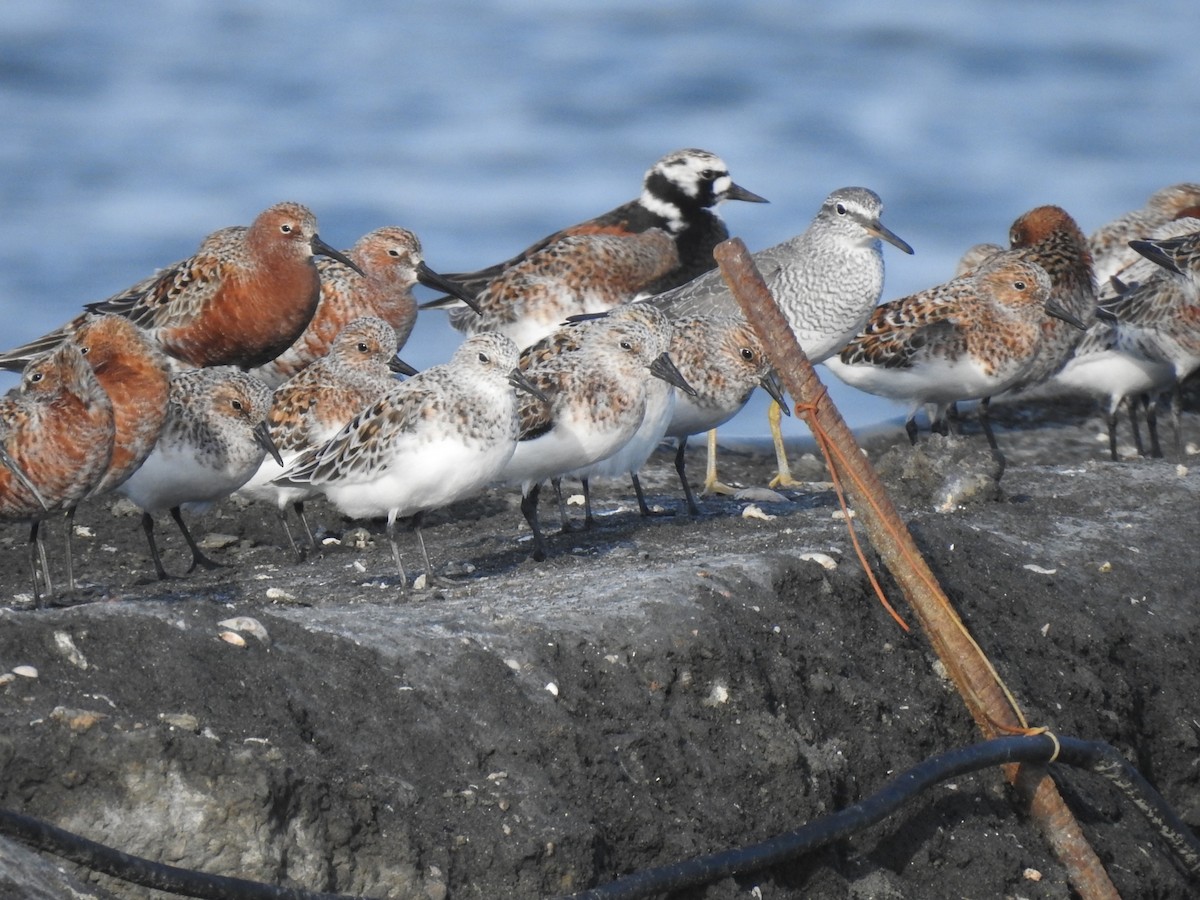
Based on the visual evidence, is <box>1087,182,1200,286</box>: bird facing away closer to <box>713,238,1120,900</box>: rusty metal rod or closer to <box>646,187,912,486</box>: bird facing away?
<box>646,187,912,486</box>: bird facing away

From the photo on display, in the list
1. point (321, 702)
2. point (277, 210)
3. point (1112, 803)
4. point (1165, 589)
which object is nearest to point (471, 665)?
point (321, 702)

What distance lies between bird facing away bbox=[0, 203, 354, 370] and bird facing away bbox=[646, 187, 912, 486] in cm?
236

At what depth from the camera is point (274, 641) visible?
605 centimetres

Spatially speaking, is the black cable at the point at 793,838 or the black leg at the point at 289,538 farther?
the black leg at the point at 289,538

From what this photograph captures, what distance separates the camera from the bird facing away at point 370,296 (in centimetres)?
1180

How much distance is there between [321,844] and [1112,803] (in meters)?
3.47

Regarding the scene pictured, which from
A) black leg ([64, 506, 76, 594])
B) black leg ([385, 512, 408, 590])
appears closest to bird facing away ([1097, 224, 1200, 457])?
black leg ([385, 512, 408, 590])

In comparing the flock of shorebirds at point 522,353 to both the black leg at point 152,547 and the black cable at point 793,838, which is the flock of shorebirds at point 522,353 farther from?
the black cable at point 793,838

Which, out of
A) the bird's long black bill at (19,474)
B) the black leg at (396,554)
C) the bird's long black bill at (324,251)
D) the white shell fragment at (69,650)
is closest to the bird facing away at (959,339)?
the bird's long black bill at (324,251)

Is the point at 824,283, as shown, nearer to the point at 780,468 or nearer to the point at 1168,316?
the point at 780,468

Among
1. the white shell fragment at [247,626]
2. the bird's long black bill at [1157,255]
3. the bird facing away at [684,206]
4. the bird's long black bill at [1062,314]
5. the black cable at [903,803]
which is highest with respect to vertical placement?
the bird facing away at [684,206]

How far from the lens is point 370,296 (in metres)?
11.8

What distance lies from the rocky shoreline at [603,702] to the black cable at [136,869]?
3.5 inches

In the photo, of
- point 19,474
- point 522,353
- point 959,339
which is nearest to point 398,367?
point 522,353
